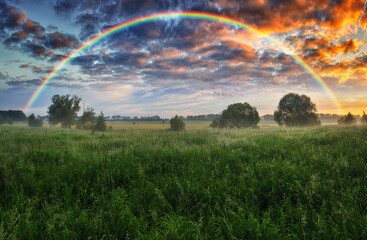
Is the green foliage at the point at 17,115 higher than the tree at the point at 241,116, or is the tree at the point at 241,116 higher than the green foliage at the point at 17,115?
the green foliage at the point at 17,115

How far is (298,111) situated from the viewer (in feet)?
168

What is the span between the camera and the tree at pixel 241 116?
181 ft

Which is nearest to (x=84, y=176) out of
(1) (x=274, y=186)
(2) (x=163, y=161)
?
(2) (x=163, y=161)

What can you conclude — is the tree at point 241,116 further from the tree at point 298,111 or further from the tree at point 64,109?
the tree at point 64,109

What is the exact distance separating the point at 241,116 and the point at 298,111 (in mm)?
15938

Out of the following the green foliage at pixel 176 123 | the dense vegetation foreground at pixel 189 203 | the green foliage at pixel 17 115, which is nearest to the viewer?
the dense vegetation foreground at pixel 189 203

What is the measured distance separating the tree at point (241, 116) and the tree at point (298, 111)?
26.2 ft

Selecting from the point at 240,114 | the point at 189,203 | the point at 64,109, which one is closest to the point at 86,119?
the point at 64,109

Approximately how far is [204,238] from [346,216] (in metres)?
2.10

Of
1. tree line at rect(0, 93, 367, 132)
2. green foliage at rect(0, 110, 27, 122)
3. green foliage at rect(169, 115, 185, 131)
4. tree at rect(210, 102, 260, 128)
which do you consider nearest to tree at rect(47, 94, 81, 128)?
tree line at rect(0, 93, 367, 132)

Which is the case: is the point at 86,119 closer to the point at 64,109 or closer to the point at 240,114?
the point at 64,109

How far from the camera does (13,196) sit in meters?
3.63

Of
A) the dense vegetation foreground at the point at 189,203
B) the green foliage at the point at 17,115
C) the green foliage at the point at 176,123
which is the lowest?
the dense vegetation foreground at the point at 189,203

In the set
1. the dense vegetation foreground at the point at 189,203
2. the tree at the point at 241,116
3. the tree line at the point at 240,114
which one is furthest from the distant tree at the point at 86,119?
the dense vegetation foreground at the point at 189,203
